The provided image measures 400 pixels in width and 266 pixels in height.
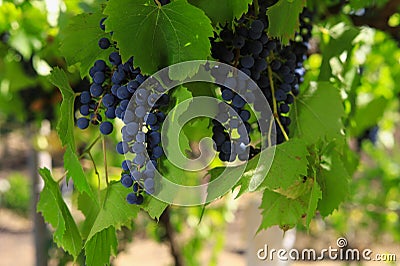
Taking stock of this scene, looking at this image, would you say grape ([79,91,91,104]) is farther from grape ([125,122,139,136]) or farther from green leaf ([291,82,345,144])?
green leaf ([291,82,345,144])

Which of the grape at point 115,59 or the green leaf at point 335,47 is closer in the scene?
the grape at point 115,59

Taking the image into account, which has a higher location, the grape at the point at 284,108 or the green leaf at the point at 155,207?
the grape at the point at 284,108

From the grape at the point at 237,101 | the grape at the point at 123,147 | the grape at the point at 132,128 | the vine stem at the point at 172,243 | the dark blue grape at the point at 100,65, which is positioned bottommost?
the vine stem at the point at 172,243

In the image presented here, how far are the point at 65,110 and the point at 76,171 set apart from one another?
50mm

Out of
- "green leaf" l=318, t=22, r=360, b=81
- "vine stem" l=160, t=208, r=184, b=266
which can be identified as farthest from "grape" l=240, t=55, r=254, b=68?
"vine stem" l=160, t=208, r=184, b=266

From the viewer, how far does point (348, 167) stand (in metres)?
0.65

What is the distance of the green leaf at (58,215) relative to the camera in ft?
1.62

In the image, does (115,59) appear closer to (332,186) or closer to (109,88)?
(109,88)

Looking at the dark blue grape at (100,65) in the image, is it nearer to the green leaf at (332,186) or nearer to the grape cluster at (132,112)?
the grape cluster at (132,112)

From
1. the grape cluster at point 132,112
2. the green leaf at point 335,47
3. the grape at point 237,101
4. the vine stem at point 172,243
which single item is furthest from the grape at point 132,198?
the vine stem at point 172,243

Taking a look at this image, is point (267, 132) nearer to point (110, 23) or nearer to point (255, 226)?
point (110, 23)

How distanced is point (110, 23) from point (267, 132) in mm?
167

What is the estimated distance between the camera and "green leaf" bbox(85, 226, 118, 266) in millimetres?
472

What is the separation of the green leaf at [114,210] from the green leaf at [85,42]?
0.32 feet
